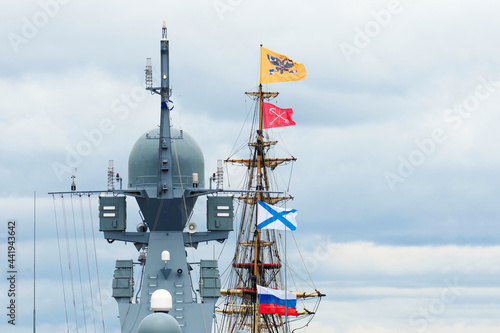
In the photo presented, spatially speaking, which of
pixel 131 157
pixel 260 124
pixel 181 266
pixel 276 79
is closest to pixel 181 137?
pixel 131 157

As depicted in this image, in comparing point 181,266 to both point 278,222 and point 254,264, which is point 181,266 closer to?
point 278,222

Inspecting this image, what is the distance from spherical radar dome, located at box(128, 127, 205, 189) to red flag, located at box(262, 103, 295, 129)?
71.7 feet

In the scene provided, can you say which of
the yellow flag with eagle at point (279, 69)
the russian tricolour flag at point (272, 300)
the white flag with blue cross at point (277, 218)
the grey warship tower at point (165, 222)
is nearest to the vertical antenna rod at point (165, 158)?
the grey warship tower at point (165, 222)

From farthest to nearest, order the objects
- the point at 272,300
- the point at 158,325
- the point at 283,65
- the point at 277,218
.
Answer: the point at 283,65 < the point at 272,300 < the point at 277,218 < the point at 158,325

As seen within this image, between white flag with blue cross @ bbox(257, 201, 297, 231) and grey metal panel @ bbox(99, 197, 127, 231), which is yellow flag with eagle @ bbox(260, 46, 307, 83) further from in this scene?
grey metal panel @ bbox(99, 197, 127, 231)

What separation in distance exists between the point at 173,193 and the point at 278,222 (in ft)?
25.8

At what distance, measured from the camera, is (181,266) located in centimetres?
5584

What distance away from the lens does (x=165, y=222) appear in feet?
183

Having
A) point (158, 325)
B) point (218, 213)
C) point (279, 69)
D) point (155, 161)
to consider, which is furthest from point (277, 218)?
point (158, 325)

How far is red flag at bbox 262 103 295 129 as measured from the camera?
77.6 meters

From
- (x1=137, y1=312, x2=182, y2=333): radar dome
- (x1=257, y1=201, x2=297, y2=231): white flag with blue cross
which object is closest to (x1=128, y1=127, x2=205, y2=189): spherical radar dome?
(x1=257, y1=201, x2=297, y2=231): white flag with blue cross

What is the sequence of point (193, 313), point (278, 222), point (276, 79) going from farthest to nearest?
point (276, 79)
point (278, 222)
point (193, 313)

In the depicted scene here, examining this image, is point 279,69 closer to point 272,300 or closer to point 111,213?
point 272,300

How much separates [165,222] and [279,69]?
2048cm
